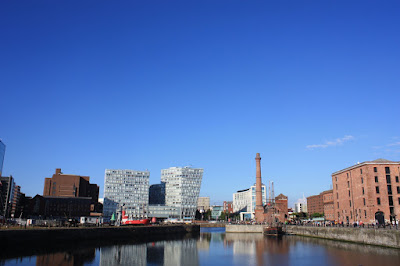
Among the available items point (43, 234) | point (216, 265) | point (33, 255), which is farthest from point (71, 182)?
point (216, 265)

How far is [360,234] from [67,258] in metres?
47.7

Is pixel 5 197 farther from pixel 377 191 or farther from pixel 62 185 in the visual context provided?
pixel 377 191

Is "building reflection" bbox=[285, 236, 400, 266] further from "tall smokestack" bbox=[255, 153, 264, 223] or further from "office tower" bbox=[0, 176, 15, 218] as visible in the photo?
"office tower" bbox=[0, 176, 15, 218]

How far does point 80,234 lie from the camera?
65750 mm

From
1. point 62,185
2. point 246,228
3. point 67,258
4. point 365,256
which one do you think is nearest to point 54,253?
point 67,258

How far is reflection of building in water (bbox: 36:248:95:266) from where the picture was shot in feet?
132

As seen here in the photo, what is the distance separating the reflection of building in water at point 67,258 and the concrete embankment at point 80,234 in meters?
7.96

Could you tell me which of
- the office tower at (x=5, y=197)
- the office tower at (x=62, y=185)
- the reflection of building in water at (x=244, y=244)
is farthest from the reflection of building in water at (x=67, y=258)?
the office tower at (x=62, y=185)

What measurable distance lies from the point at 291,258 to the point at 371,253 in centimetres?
1125

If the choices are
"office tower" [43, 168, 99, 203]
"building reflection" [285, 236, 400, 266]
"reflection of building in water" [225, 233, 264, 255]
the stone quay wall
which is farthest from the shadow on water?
"office tower" [43, 168, 99, 203]

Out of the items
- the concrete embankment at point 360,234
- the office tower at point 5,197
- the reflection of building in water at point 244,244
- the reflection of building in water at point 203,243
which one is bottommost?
the reflection of building in water at point 203,243

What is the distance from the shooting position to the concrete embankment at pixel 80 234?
50.5m

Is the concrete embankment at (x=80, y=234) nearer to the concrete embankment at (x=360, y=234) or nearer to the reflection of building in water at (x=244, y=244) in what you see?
the reflection of building in water at (x=244, y=244)

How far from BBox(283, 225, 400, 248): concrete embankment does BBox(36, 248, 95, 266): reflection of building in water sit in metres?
43.2
